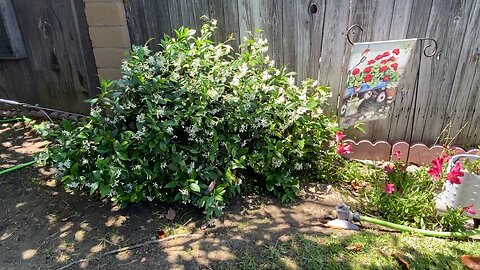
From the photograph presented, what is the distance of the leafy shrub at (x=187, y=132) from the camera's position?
2492 millimetres

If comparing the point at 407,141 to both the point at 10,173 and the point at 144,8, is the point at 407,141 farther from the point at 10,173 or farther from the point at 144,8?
the point at 10,173

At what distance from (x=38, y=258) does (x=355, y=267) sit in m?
1.93

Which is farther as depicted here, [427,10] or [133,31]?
[133,31]

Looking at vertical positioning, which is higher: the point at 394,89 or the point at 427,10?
the point at 427,10

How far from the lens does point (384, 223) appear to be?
2.56 m

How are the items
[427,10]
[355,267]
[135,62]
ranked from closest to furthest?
[355,267] → [135,62] → [427,10]

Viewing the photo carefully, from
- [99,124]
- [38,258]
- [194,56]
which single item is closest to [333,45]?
[194,56]

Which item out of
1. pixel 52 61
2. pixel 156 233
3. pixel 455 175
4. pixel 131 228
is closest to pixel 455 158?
pixel 455 175

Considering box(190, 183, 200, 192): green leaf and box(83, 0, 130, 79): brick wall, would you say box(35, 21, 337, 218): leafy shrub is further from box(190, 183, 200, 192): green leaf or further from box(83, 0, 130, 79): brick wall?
box(83, 0, 130, 79): brick wall

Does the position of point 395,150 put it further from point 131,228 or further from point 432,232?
point 131,228

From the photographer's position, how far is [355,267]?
221 centimetres

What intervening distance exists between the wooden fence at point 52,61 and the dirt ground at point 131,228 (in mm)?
1330

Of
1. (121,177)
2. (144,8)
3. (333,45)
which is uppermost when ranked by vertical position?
(144,8)

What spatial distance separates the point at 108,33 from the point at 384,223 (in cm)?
269
